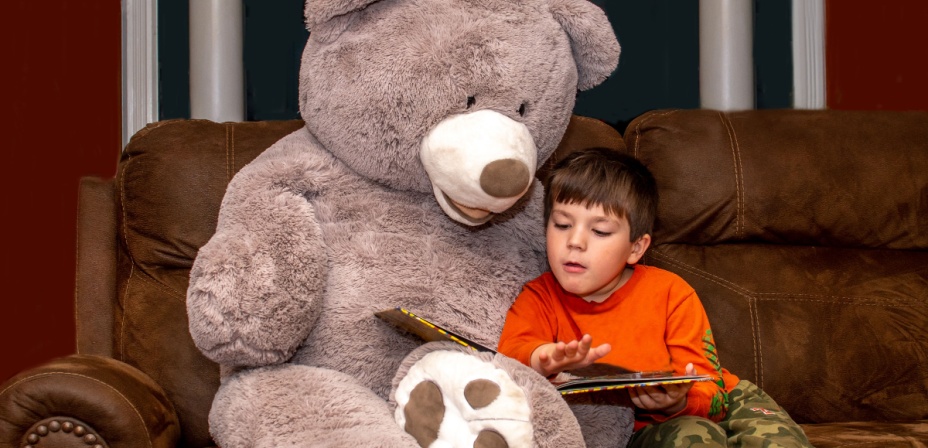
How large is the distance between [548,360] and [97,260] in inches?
43.4

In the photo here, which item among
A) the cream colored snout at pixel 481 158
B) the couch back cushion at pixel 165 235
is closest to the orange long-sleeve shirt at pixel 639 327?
the cream colored snout at pixel 481 158

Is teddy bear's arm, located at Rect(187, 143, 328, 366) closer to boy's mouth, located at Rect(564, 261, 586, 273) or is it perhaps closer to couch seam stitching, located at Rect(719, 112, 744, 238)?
boy's mouth, located at Rect(564, 261, 586, 273)

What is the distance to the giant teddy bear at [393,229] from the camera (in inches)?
52.5

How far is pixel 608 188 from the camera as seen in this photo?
1.50 meters

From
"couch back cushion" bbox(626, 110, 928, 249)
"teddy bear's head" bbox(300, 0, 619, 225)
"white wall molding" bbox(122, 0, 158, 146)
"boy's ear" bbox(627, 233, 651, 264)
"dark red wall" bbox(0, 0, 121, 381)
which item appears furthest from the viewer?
"white wall molding" bbox(122, 0, 158, 146)

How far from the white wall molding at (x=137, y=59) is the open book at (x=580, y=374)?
3.87 feet

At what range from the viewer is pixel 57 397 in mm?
1384

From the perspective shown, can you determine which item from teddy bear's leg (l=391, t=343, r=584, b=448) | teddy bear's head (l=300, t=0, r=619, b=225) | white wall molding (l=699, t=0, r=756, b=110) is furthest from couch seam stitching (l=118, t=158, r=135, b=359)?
white wall molding (l=699, t=0, r=756, b=110)

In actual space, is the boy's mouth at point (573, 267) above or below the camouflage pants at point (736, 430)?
above

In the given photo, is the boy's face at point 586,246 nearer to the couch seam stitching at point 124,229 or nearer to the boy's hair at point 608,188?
the boy's hair at point 608,188

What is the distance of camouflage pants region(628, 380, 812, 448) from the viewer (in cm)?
135

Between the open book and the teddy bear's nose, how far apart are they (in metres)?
0.23

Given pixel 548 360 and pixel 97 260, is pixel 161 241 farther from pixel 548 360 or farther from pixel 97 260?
pixel 548 360

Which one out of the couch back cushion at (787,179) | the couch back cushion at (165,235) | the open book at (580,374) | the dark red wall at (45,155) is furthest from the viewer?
the dark red wall at (45,155)
